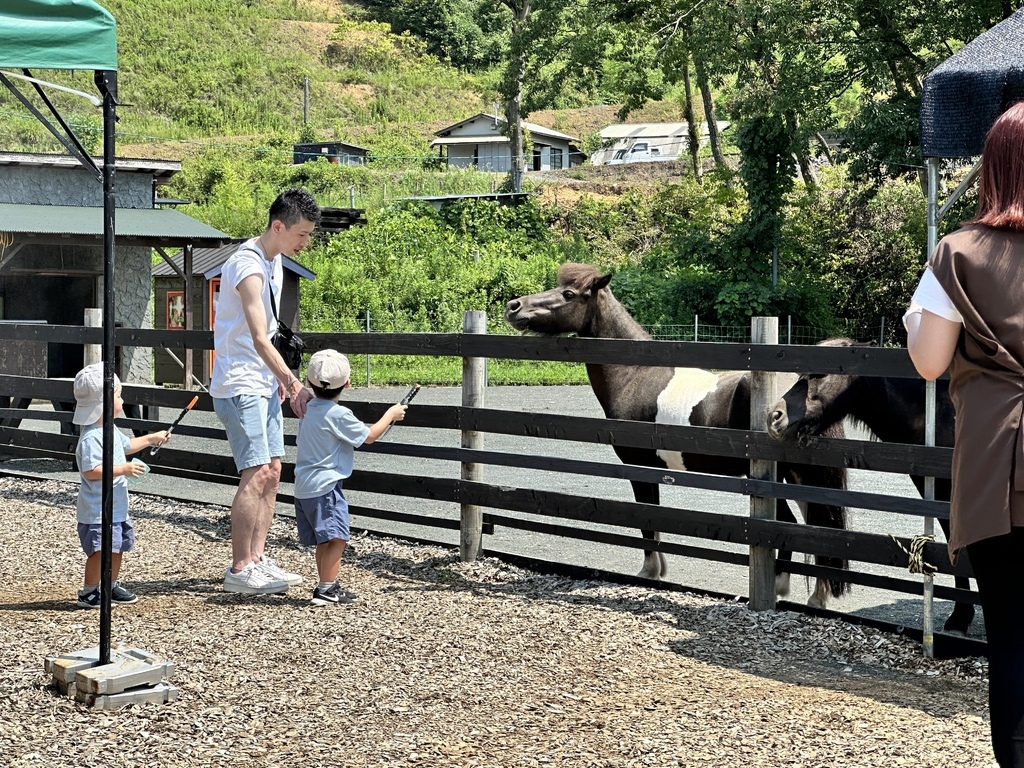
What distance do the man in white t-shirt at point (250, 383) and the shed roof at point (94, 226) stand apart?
14.6 meters

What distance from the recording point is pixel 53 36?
4.84 metres

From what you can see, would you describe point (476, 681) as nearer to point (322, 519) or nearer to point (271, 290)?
point (322, 519)

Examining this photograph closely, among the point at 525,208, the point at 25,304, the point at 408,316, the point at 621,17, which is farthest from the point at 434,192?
the point at 25,304

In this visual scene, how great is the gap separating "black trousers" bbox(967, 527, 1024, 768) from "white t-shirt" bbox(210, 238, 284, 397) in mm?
4393

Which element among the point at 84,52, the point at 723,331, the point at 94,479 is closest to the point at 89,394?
the point at 94,479

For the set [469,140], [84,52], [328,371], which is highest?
[469,140]

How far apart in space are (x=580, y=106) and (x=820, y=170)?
4532cm

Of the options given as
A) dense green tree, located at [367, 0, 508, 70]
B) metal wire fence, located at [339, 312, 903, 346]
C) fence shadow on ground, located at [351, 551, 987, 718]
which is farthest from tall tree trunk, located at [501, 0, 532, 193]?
dense green tree, located at [367, 0, 508, 70]

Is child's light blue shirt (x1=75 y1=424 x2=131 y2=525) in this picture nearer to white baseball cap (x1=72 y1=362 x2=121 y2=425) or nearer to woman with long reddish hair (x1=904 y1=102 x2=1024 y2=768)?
white baseball cap (x1=72 y1=362 x2=121 y2=425)

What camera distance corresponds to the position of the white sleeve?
2898 mm

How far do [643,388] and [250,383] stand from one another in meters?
2.50

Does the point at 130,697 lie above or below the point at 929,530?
below

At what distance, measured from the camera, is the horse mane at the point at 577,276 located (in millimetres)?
7402

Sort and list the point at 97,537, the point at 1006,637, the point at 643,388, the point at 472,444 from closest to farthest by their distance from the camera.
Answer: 1. the point at 1006,637
2. the point at 97,537
3. the point at 643,388
4. the point at 472,444
